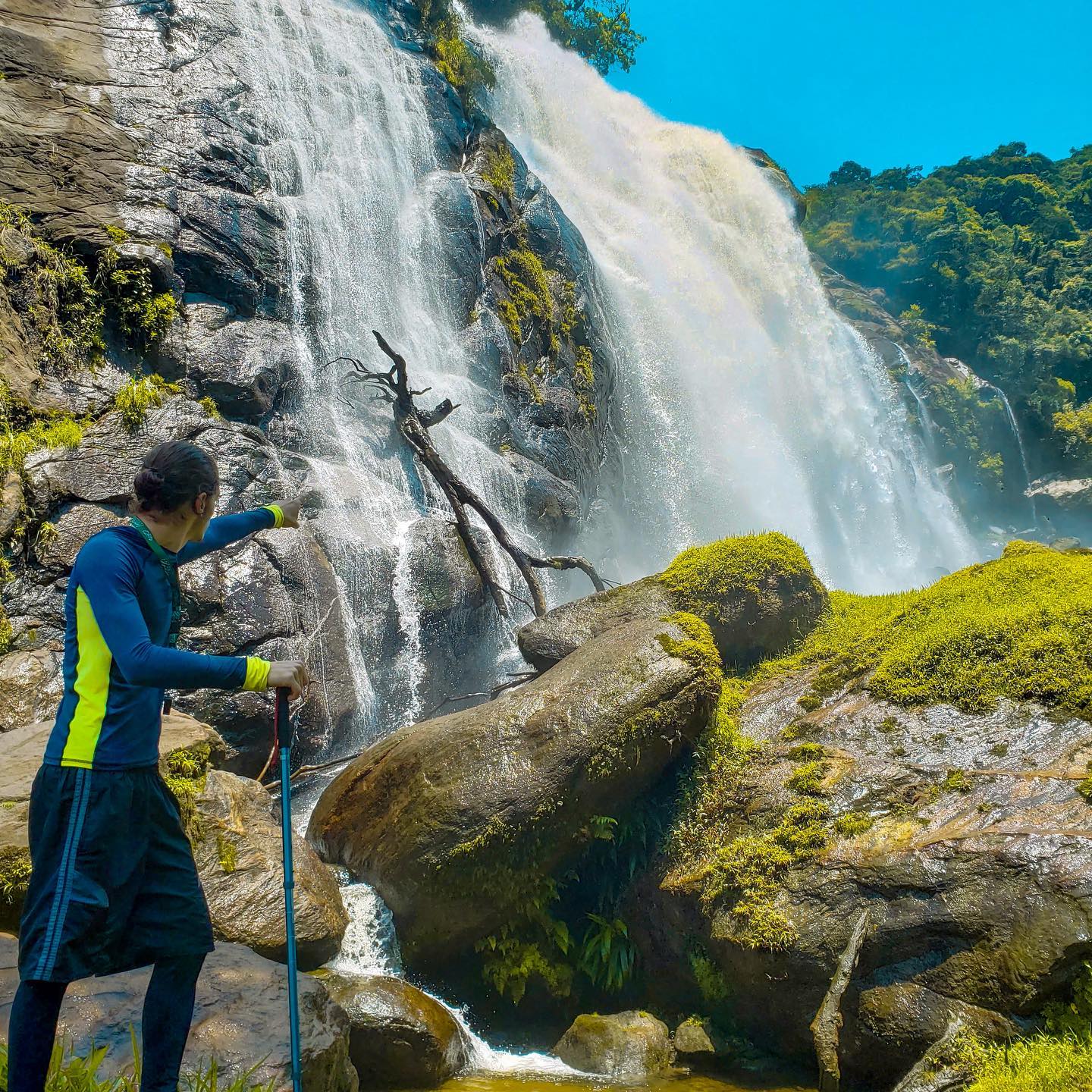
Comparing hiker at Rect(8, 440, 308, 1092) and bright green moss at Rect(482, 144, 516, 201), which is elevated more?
bright green moss at Rect(482, 144, 516, 201)

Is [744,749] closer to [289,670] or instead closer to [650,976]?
[650,976]

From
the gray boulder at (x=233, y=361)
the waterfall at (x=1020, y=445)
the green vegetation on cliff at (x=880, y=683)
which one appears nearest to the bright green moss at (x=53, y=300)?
the gray boulder at (x=233, y=361)

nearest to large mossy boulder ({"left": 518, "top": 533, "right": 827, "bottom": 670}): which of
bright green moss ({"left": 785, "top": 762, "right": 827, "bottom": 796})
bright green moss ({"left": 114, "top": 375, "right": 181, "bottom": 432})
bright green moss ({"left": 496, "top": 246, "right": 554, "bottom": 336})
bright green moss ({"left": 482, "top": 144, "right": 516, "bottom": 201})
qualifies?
bright green moss ({"left": 785, "top": 762, "right": 827, "bottom": 796})

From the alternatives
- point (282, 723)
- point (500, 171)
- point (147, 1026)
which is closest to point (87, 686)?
point (282, 723)

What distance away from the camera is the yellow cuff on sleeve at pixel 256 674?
2641 millimetres

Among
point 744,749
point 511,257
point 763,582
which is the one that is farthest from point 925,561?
point 744,749

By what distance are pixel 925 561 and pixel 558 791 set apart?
26.7 metres

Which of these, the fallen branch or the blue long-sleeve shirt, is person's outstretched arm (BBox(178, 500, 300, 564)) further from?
the fallen branch

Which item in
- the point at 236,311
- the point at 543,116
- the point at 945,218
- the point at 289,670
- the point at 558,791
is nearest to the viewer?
the point at 289,670

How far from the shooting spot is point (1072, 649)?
5633 millimetres

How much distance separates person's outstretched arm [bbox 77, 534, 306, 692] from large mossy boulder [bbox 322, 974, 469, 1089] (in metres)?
3.01

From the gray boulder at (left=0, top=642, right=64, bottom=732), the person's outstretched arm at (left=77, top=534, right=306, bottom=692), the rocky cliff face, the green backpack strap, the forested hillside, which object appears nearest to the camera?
the person's outstretched arm at (left=77, top=534, right=306, bottom=692)

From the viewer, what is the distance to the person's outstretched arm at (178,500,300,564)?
10.4 ft

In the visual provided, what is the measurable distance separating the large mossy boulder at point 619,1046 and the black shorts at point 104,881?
3.27 m
